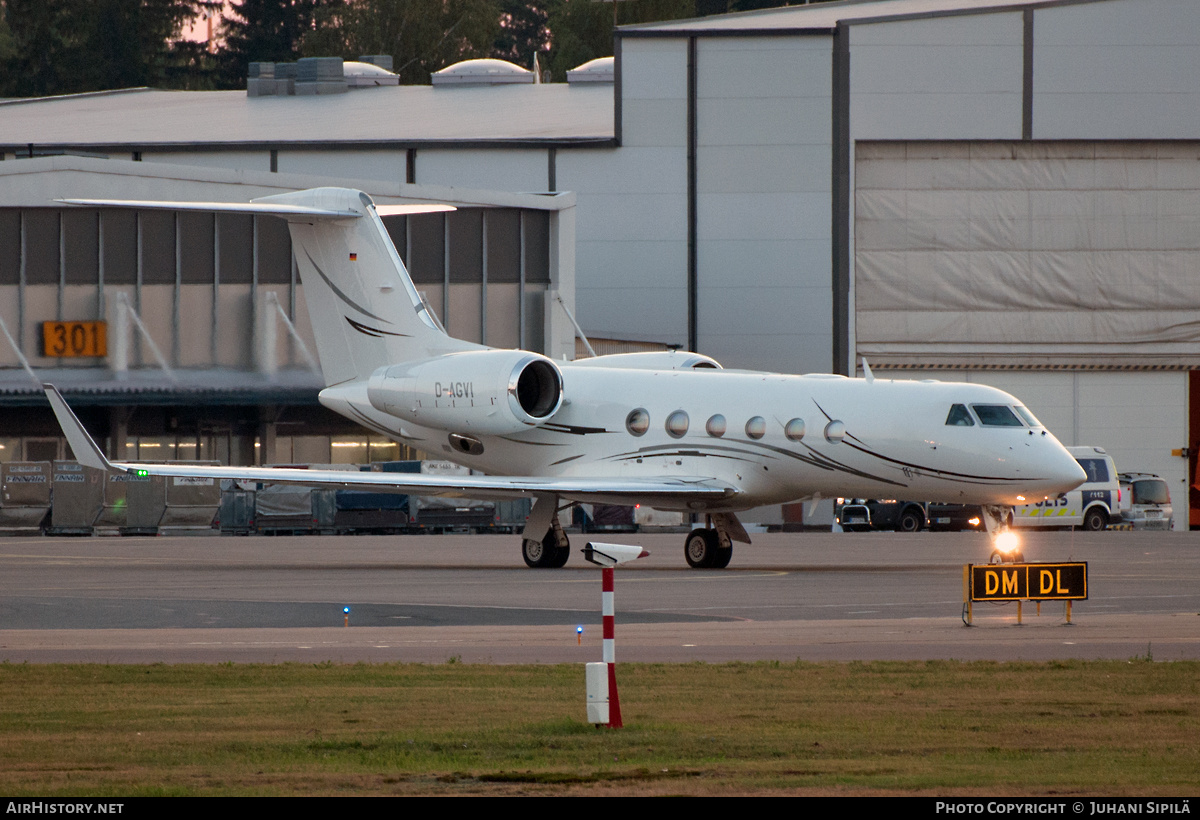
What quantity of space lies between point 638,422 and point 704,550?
2543 mm

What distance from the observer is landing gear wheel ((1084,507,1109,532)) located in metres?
46.0

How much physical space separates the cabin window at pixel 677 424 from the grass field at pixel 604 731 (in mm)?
14140

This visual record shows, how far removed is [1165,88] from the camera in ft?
164

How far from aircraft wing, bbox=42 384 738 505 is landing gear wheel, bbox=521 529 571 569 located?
81cm

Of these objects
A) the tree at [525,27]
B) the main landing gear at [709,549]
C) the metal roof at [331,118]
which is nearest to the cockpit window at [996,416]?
the main landing gear at [709,549]

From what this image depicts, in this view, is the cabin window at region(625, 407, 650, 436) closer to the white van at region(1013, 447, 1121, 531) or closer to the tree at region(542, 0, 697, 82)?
the white van at region(1013, 447, 1121, 531)

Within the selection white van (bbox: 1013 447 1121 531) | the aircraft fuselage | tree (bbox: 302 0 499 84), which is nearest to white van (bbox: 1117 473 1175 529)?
white van (bbox: 1013 447 1121 531)

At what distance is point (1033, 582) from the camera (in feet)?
52.7

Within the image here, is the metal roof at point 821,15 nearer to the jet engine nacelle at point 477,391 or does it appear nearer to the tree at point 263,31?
the jet engine nacelle at point 477,391

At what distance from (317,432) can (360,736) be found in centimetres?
3816

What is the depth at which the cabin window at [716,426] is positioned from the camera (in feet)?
87.9

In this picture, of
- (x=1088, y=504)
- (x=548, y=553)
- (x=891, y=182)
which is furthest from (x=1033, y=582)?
(x=891, y=182)

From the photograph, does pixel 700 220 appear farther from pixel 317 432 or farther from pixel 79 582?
pixel 79 582

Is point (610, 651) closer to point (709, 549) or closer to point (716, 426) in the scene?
point (709, 549)
